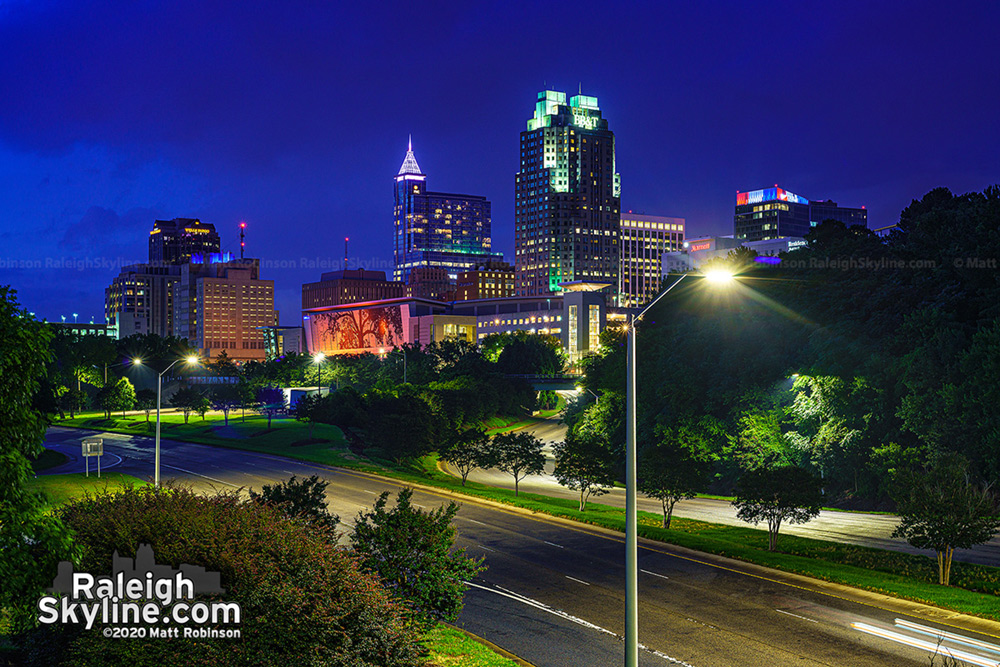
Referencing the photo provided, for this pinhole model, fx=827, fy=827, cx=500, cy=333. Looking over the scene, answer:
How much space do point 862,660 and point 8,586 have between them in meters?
16.9

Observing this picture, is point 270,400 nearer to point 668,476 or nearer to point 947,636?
point 668,476

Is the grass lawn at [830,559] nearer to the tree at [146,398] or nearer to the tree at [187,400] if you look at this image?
the tree at [187,400]

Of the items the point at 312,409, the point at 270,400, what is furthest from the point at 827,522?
the point at 270,400

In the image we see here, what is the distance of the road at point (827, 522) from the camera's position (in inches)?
1476

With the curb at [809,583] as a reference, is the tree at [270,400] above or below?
above

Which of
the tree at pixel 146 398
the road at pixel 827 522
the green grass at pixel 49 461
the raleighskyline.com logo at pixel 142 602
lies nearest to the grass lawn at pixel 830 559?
the road at pixel 827 522

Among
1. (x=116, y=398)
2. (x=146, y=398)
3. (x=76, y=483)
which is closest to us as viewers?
(x=76, y=483)

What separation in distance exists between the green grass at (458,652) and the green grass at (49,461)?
53257 millimetres

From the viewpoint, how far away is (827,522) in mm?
46438

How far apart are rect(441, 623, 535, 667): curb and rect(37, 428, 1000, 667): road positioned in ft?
1.25

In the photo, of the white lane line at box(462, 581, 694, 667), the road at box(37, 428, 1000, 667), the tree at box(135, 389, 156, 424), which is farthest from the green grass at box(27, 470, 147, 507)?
the tree at box(135, 389, 156, 424)

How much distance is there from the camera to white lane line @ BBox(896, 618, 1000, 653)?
19516mm

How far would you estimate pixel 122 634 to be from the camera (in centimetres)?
1334

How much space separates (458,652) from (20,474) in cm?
1009
